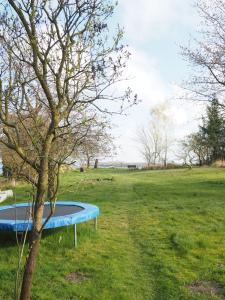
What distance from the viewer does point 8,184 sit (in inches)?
765

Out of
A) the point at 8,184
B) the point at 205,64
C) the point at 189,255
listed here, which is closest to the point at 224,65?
the point at 205,64

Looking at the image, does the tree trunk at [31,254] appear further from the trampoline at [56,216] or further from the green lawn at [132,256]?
the trampoline at [56,216]

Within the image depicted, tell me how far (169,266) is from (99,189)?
10558 millimetres

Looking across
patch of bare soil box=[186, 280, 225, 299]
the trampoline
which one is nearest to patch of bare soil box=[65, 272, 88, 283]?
the trampoline

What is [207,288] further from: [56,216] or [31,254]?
[56,216]

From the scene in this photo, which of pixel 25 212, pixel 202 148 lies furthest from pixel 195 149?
pixel 25 212

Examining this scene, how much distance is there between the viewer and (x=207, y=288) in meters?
5.18

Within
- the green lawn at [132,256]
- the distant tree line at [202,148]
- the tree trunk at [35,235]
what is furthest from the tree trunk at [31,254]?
the distant tree line at [202,148]

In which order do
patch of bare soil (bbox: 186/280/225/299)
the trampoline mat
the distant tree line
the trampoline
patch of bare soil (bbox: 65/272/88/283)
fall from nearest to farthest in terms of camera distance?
patch of bare soil (bbox: 186/280/225/299) → patch of bare soil (bbox: 65/272/88/283) → the trampoline → the trampoline mat → the distant tree line

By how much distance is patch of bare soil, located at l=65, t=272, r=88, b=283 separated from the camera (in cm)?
556

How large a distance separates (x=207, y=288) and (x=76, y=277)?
6.40 feet

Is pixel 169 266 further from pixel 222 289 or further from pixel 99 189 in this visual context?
pixel 99 189

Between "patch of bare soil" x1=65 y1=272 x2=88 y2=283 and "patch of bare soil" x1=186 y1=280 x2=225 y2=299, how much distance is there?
1.57 m

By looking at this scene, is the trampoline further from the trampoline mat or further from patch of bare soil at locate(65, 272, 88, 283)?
patch of bare soil at locate(65, 272, 88, 283)
